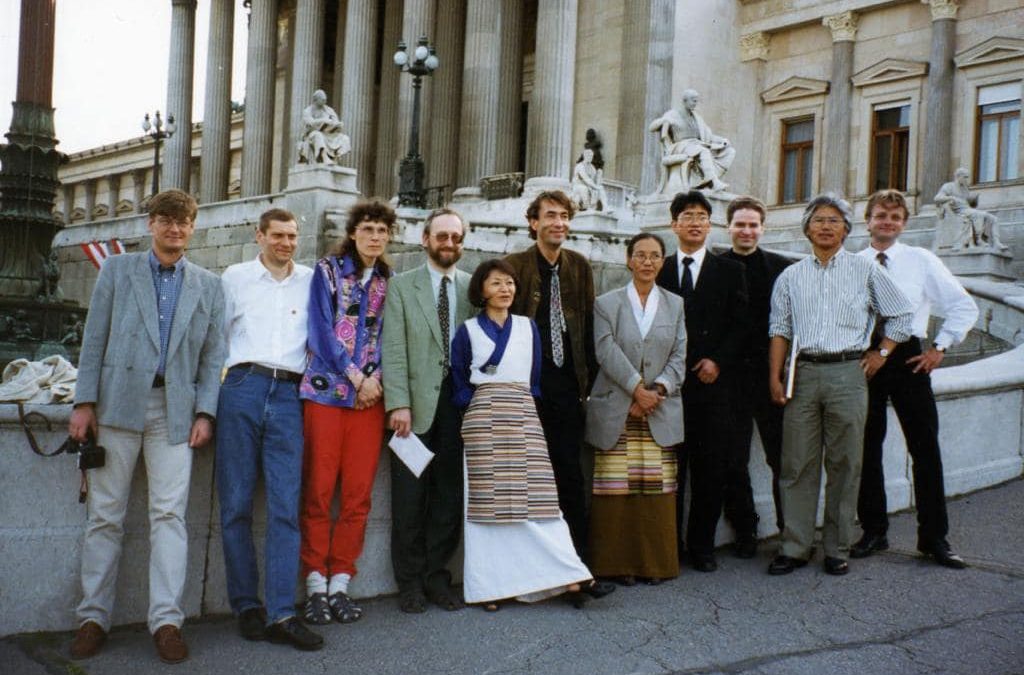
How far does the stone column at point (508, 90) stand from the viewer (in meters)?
31.0

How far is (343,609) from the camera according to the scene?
222 inches

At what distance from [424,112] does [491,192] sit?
571 centimetres

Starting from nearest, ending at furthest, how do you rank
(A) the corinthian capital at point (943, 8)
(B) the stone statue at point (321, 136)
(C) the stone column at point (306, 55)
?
(B) the stone statue at point (321, 136)
(A) the corinthian capital at point (943, 8)
(C) the stone column at point (306, 55)

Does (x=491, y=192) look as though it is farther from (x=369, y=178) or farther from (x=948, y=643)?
(x=948, y=643)

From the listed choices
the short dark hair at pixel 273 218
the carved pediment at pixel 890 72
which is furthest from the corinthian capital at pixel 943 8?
the short dark hair at pixel 273 218

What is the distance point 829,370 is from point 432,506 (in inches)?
101

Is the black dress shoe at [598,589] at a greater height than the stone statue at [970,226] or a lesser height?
lesser

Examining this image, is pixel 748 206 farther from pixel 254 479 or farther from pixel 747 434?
pixel 254 479

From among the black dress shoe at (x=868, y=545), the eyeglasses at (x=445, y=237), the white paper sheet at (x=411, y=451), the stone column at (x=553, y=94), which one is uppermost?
the stone column at (x=553, y=94)

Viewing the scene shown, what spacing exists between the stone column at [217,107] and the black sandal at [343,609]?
34.7 metres

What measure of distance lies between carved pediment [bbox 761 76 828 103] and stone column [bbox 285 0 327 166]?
15.0m

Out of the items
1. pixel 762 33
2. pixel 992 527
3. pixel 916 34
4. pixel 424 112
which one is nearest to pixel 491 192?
pixel 424 112

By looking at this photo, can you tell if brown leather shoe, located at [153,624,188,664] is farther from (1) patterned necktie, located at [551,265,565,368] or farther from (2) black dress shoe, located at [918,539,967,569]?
(2) black dress shoe, located at [918,539,967,569]

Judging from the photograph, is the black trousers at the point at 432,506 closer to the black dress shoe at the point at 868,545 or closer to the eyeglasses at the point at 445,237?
the eyeglasses at the point at 445,237
